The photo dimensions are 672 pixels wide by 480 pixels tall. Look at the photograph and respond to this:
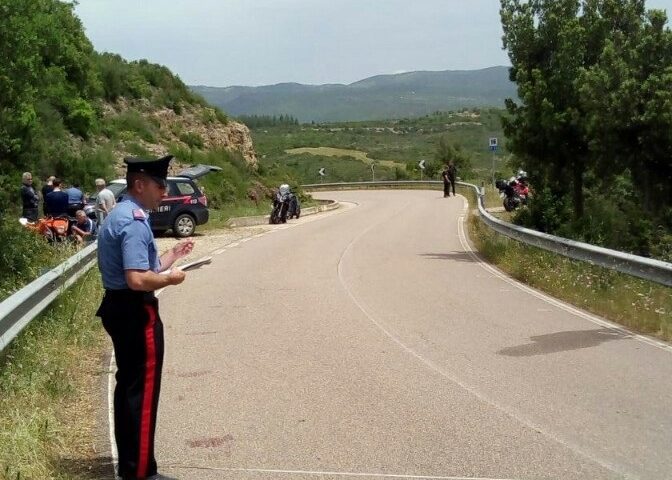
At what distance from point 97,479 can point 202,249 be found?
16536 millimetres

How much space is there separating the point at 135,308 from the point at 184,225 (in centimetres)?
2039

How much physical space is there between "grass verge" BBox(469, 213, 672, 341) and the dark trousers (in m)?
6.69

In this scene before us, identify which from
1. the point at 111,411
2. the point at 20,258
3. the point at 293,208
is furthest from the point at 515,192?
the point at 111,411

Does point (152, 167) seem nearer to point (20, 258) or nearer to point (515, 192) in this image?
point (20, 258)

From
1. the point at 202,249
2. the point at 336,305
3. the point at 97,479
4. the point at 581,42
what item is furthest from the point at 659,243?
the point at 97,479

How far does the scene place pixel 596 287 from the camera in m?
12.8

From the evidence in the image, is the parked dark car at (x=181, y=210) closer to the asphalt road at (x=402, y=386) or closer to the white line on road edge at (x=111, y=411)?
the asphalt road at (x=402, y=386)

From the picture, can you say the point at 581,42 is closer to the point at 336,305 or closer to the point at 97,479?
the point at 336,305

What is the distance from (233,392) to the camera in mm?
7656

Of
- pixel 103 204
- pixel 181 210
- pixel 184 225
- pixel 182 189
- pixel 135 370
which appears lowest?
pixel 184 225

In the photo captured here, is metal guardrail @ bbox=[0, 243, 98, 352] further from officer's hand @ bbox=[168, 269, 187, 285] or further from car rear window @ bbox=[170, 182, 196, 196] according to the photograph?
car rear window @ bbox=[170, 182, 196, 196]

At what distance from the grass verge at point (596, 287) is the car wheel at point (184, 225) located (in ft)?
34.2

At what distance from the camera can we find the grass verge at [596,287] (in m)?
10.7

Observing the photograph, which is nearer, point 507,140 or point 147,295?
point 147,295
